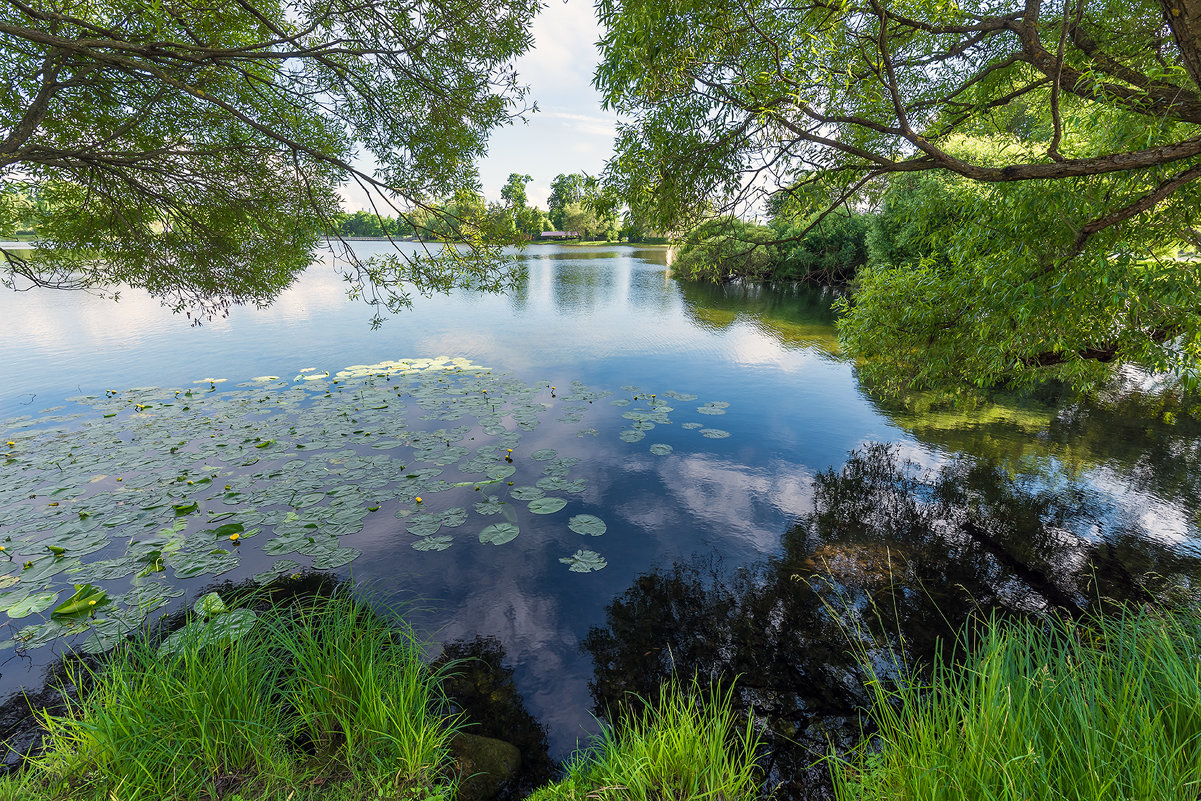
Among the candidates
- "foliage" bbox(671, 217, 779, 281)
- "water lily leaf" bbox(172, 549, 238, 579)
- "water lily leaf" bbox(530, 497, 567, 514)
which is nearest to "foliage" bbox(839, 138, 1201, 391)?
"foliage" bbox(671, 217, 779, 281)

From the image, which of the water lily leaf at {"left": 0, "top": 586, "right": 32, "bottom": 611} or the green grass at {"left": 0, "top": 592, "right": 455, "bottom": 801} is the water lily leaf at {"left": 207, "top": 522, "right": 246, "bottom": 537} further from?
the green grass at {"left": 0, "top": 592, "right": 455, "bottom": 801}

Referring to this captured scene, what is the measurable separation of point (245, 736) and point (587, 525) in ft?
18.5

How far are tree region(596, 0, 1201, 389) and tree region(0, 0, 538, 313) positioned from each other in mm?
3084

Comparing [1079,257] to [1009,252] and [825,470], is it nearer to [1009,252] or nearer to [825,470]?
[1009,252]

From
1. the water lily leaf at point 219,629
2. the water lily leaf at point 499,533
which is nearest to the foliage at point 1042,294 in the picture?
the water lily leaf at point 499,533

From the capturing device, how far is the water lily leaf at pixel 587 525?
853cm

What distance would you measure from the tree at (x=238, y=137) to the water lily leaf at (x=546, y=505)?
15.4 feet

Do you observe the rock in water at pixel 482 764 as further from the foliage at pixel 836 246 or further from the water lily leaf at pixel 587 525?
the foliage at pixel 836 246

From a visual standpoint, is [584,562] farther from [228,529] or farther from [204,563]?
[228,529]

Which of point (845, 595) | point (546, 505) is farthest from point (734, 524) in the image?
point (546, 505)

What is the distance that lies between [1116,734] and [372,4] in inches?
466

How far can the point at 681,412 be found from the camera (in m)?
14.6

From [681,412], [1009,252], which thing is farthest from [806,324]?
[1009,252]

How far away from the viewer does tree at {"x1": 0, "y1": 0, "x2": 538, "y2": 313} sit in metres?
7.13
